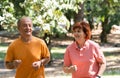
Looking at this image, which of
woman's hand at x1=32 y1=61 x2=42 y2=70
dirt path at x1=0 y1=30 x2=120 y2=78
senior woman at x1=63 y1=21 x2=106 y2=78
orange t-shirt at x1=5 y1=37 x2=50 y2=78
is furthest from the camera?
dirt path at x1=0 y1=30 x2=120 y2=78

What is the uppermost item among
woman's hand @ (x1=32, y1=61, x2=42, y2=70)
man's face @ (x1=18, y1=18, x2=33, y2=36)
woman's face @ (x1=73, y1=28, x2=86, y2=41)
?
man's face @ (x1=18, y1=18, x2=33, y2=36)

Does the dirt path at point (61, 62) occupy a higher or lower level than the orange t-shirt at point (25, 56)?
lower

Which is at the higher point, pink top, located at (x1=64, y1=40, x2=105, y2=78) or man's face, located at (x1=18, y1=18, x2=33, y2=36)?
man's face, located at (x1=18, y1=18, x2=33, y2=36)

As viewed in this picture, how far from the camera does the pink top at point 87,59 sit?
181 inches

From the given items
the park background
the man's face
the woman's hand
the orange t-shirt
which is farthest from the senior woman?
the park background

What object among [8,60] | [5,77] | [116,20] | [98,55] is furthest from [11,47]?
[116,20]

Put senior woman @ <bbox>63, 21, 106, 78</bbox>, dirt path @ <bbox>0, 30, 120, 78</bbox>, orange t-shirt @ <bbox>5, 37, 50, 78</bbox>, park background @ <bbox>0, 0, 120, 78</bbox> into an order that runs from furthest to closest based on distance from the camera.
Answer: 1. dirt path @ <bbox>0, 30, 120, 78</bbox>
2. park background @ <bbox>0, 0, 120, 78</bbox>
3. orange t-shirt @ <bbox>5, 37, 50, 78</bbox>
4. senior woman @ <bbox>63, 21, 106, 78</bbox>

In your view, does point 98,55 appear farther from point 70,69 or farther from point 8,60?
point 8,60

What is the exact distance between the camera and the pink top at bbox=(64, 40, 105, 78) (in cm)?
461

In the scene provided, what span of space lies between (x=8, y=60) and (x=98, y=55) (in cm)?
121

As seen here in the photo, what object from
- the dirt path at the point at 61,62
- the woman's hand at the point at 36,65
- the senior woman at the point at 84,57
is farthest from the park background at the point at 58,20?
the senior woman at the point at 84,57

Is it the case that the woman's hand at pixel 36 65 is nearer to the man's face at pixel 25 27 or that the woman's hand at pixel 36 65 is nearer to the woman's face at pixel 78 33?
the man's face at pixel 25 27

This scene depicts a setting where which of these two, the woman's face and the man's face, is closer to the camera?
the woman's face

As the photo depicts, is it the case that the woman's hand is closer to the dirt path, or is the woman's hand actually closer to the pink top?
the pink top
